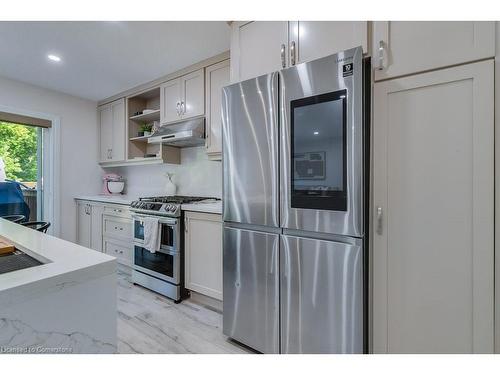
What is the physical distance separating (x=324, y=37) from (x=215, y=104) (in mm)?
1334

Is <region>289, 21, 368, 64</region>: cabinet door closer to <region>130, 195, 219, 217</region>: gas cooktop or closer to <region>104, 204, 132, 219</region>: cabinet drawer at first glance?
<region>130, 195, 219, 217</region>: gas cooktop

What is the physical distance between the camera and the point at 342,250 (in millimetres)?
1356

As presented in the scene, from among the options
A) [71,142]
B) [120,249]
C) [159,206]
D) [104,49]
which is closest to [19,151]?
[71,142]

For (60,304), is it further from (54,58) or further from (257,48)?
(54,58)

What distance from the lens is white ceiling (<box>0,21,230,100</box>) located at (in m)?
2.06

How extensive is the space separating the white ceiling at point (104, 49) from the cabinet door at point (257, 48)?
0.30 m

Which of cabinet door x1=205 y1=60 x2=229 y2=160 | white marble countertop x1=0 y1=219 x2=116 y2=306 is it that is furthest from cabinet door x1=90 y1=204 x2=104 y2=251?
white marble countertop x1=0 y1=219 x2=116 y2=306

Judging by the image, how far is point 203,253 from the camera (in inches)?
90.6

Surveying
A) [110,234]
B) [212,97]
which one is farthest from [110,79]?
[110,234]

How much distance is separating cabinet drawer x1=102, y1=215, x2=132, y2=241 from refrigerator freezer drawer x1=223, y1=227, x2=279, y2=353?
1.75m

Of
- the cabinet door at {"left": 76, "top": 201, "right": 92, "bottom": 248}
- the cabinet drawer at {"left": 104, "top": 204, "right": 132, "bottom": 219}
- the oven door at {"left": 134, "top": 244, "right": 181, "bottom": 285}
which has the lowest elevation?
the oven door at {"left": 134, "top": 244, "right": 181, "bottom": 285}

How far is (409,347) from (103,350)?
1.35 metres

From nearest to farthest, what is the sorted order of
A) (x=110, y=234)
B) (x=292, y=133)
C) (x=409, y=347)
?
(x=409, y=347) → (x=292, y=133) → (x=110, y=234)
